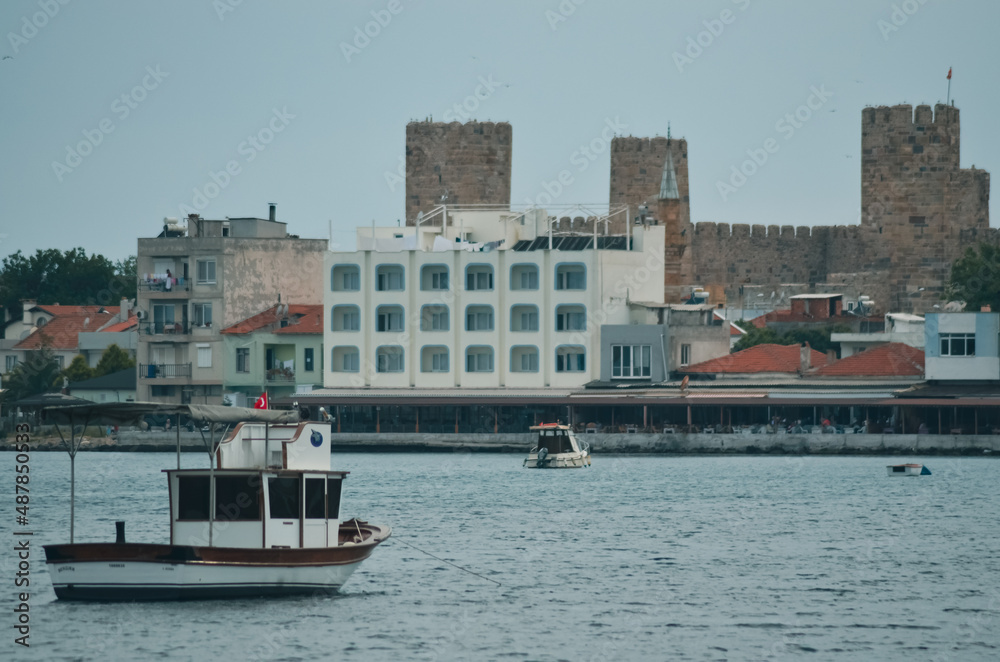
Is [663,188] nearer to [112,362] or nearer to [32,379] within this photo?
[112,362]

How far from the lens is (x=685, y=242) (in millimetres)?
92188

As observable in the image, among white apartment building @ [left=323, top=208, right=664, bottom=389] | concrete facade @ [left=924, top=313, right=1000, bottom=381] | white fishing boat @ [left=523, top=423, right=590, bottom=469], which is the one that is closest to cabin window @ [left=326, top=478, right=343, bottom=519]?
white fishing boat @ [left=523, top=423, right=590, bottom=469]

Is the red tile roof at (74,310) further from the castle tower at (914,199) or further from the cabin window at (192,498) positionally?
the cabin window at (192,498)

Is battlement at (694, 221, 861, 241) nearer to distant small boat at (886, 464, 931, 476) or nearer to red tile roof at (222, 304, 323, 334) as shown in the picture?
red tile roof at (222, 304, 323, 334)

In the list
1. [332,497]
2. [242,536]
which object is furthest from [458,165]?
[242,536]

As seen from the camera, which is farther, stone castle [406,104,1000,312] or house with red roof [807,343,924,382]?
stone castle [406,104,1000,312]

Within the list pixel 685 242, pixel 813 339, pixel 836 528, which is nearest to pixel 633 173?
pixel 685 242

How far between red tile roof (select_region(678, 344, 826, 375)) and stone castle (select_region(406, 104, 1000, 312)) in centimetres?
1325

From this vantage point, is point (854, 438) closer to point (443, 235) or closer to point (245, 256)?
point (443, 235)

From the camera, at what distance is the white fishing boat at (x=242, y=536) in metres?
28.1

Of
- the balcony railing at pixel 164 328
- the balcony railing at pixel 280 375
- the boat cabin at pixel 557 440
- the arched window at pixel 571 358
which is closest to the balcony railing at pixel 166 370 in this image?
the balcony railing at pixel 164 328

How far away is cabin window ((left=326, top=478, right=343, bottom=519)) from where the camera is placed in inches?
1181

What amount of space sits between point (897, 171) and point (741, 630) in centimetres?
6488

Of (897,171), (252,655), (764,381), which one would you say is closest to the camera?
(252,655)
